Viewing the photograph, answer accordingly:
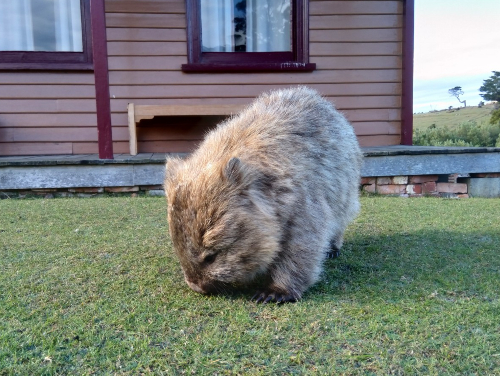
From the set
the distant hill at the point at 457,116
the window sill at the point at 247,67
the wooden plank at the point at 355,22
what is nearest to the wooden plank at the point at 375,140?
the window sill at the point at 247,67

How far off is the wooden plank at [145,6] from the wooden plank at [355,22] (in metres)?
1.96

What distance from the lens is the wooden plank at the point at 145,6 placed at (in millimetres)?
5855

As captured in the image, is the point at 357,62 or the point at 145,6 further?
the point at 357,62

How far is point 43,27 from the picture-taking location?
6383 millimetres

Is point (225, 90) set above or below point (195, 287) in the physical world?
above

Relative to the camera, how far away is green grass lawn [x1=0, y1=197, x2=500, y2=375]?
1374 millimetres

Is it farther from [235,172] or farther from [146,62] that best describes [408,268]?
[146,62]

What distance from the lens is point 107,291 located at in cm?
200

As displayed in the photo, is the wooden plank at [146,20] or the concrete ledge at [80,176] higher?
the wooden plank at [146,20]

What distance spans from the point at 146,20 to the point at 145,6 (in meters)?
0.19

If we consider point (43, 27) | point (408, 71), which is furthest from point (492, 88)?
point (43, 27)

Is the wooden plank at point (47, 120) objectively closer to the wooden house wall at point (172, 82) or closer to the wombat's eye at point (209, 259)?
the wooden house wall at point (172, 82)

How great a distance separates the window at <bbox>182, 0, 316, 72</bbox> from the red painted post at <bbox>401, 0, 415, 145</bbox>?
1.40 metres

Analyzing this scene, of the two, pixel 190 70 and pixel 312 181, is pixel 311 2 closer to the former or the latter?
pixel 190 70
